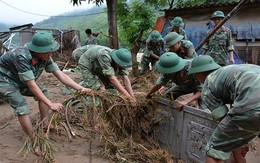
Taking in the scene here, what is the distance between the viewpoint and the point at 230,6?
27.9 ft

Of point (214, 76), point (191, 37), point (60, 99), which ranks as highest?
point (214, 76)

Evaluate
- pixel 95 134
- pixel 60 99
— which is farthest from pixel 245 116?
pixel 60 99

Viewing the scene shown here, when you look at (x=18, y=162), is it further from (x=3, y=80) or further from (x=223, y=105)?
(x=223, y=105)

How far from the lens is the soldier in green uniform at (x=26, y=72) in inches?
129

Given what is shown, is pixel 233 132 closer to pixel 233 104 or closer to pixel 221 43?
pixel 233 104

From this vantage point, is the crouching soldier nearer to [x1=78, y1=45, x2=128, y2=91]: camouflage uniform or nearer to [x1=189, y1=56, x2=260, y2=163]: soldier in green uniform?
[x1=189, y1=56, x2=260, y2=163]: soldier in green uniform

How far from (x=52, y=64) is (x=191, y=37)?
20.7 ft

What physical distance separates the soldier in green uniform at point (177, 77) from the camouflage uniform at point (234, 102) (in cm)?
87

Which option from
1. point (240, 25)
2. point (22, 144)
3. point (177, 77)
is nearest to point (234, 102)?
point (177, 77)

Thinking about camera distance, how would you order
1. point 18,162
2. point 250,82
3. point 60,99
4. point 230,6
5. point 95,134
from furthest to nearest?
point 230,6 → point 60,99 → point 95,134 → point 18,162 → point 250,82

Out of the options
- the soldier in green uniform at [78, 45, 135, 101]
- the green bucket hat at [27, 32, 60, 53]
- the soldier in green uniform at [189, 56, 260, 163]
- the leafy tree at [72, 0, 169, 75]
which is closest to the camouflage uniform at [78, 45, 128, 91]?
the soldier in green uniform at [78, 45, 135, 101]

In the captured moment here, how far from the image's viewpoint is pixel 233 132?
2.46m

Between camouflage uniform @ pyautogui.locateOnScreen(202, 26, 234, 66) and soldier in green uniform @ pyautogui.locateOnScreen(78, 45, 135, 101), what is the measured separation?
2363mm

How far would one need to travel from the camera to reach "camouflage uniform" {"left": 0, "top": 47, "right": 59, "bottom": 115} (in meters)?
3.31
